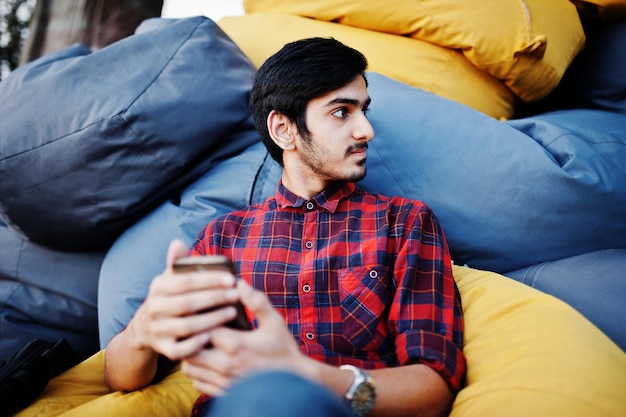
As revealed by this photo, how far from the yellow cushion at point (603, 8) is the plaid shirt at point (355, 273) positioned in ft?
2.60

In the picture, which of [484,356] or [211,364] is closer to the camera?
[211,364]

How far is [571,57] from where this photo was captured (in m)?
1.26

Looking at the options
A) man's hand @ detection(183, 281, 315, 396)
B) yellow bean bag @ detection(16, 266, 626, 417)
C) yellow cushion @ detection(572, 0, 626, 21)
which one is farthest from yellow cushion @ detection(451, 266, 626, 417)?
yellow cushion @ detection(572, 0, 626, 21)

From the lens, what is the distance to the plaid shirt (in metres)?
0.80

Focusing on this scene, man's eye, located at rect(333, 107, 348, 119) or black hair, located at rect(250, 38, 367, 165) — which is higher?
black hair, located at rect(250, 38, 367, 165)

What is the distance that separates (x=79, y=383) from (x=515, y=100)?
45.0 inches

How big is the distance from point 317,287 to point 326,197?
0.18 metres

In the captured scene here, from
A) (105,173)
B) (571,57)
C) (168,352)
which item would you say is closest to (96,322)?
(105,173)

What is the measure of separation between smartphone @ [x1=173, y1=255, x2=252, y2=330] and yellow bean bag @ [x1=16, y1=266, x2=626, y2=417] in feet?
1.11

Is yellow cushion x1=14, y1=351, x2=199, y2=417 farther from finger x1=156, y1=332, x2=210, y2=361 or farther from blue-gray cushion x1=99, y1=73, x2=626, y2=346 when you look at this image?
finger x1=156, y1=332, x2=210, y2=361

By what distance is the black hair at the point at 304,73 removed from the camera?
99 centimetres

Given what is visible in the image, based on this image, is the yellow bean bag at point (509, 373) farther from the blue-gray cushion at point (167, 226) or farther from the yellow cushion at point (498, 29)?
the yellow cushion at point (498, 29)

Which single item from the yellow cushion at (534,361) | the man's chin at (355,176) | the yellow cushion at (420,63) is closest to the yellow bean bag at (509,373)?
the yellow cushion at (534,361)

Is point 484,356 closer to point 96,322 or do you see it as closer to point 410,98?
point 410,98
